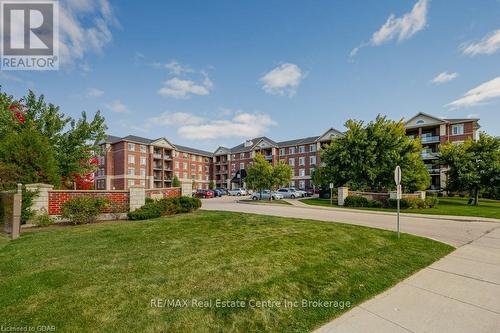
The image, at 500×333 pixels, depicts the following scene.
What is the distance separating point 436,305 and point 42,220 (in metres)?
13.3

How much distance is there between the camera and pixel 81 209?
10.4m

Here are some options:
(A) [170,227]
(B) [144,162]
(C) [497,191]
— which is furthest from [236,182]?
(A) [170,227]

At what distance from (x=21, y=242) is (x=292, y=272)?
26.6ft

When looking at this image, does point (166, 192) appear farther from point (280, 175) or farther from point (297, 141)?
point (297, 141)

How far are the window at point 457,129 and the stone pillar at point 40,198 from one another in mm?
52262

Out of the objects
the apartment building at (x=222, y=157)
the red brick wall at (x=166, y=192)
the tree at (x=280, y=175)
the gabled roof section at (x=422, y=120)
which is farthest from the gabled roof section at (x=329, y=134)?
the red brick wall at (x=166, y=192)

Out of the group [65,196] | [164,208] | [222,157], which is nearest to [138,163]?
[222,157]

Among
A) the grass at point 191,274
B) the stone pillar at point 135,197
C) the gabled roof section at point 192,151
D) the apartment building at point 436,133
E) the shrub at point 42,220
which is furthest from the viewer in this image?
the gabled roof section at point 192,151

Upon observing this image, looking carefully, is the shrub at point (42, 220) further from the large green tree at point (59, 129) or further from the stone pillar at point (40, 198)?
the large green tree at point (59, 129)

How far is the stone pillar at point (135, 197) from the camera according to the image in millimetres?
12070

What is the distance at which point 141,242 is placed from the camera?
6785 millimetres

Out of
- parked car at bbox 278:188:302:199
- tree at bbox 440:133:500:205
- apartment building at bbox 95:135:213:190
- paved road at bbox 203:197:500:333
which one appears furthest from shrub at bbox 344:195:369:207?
apartment building at bbox 95:135:213:190

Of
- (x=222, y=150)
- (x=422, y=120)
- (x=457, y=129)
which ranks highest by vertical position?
(x=422, y=120)

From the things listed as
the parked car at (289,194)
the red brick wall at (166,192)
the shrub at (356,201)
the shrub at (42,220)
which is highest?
the red brick wall at (166,192)
